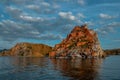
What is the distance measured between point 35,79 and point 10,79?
7.85 m

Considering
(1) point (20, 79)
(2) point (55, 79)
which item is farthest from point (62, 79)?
(1) point (20, 79)

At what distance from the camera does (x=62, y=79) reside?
75062 millimetres

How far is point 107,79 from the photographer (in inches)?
3000

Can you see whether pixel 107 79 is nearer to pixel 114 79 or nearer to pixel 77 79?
pixel 114 79

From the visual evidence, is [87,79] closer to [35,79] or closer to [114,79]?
[114,79]

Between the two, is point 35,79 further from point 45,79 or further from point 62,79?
point 62,79

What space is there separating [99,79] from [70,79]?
9612 millimetres

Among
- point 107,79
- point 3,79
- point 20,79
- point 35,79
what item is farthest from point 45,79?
point 107,79

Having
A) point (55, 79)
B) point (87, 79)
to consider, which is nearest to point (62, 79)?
point (55, 79)

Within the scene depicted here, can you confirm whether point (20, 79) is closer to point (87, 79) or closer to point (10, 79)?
point (10, 79)

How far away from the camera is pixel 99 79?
7594cm

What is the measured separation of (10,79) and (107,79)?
31.4 meters

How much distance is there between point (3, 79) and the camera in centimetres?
7219

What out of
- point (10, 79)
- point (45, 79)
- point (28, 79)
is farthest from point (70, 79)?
point (10, 79)
